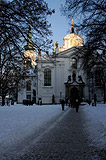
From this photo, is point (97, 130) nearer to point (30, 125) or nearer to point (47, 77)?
point (30, 125)

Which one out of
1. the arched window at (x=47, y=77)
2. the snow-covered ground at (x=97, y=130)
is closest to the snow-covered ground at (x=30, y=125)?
the snow-covered ground at (x=97, y=130)

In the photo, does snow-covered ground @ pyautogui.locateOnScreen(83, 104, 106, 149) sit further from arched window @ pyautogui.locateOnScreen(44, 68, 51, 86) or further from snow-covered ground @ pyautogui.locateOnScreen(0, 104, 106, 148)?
arched window @ pyautogui.locateOnScreen(44, 68, 51, 86)

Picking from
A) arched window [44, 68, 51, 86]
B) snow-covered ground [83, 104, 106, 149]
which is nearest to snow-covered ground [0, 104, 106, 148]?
snow-covered ground [83, 104, 106, 149]

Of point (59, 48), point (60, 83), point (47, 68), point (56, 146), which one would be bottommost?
point (56, 146)

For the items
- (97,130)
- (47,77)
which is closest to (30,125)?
(97,130)

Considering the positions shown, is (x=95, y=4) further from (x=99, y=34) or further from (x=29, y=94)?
(x=29, y=94)

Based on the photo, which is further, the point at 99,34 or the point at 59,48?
the point at 59,48

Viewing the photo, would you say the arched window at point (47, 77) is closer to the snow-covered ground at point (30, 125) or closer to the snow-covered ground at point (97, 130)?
the snow-covered ground at point (30, 125)

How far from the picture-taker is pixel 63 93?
55000 mm

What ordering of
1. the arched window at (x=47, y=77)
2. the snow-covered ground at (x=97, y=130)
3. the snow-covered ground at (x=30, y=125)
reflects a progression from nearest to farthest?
the snow-covered ground at (x=97, y=130) → the snow-covered ground at (x=30, y=125) → the arched window at (x=47, y=77)

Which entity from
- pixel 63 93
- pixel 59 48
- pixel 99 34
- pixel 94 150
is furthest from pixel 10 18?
pixel 59 48

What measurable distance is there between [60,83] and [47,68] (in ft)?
17.8

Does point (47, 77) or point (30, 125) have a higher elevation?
point (47, 77)

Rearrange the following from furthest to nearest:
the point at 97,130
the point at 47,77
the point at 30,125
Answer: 1. the point at 47,77
2. the point at 30,125
3. the point at 97,130
